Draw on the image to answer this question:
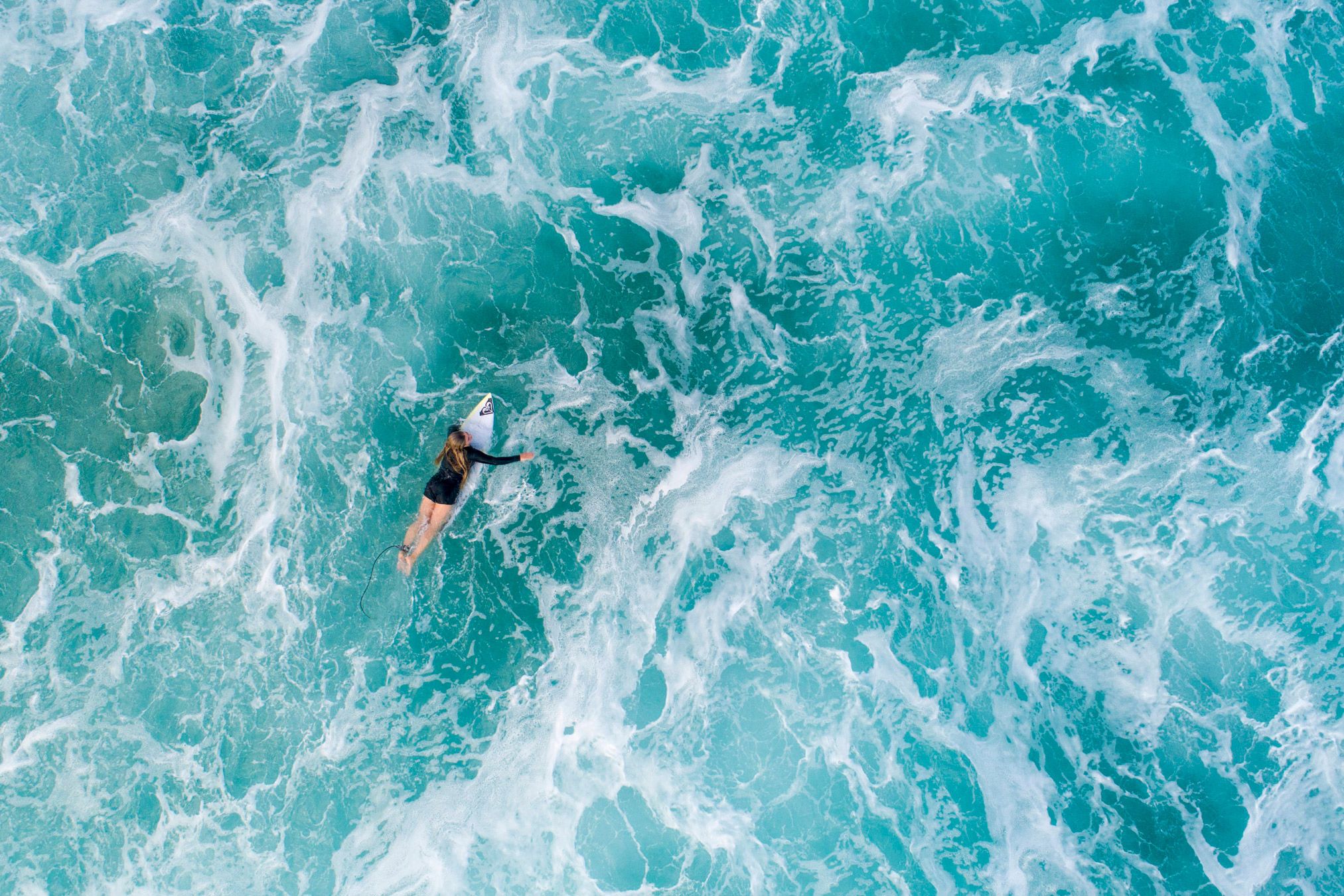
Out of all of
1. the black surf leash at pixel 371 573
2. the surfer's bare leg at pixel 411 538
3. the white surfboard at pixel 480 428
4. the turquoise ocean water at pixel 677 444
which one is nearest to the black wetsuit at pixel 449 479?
the white surfboard at pixel 480 428

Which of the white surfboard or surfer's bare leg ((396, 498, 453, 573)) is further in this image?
the white surfboard

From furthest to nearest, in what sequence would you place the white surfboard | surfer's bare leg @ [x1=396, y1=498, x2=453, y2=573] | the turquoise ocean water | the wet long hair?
1. the white surfboard
2. the turquoise ocean water
3. surfer's bare leg @ [x1=396, y1=498, x2=453, y2=573]
4. the wet long hair

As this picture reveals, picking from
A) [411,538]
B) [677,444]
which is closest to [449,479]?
[411,538]

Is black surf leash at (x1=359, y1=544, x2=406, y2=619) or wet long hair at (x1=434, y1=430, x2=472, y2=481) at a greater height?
wet long hair at (x1=434, y1=430, x2=472, y2=481)

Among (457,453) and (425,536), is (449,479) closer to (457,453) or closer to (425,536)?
(457,453)

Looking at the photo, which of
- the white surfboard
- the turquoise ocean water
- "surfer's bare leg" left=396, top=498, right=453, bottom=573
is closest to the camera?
"surfer's bare leg" left=396, top=498, right=453, bottom=573

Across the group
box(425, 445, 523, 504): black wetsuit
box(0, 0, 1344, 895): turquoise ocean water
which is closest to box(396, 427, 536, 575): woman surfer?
box(425, 445, 523, 504): black wetsuit

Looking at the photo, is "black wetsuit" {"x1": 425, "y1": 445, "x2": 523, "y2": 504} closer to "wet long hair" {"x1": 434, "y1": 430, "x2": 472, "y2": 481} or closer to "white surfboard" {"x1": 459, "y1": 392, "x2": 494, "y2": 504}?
"wet long hair" {"x1": 434, "y1": 430, "x2": 472, "y2": 481}
